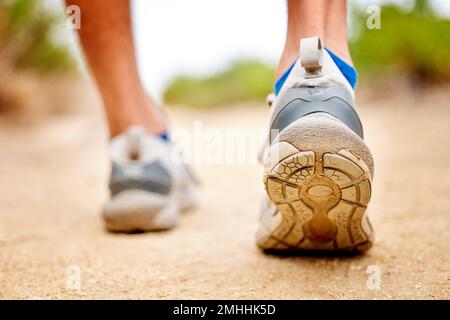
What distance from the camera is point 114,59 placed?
1.04m

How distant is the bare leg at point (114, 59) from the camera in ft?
3.28

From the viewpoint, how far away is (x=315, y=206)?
0.69m

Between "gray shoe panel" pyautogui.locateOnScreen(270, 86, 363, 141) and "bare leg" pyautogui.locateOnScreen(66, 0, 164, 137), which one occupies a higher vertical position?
"bare leg" pyautogui.locateOnScreen(66, 0, 164, 137)

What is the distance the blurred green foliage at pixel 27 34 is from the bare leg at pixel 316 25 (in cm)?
277

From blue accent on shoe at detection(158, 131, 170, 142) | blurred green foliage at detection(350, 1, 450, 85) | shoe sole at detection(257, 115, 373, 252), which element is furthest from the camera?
blurred green foliage at detection(350, 1, 450, 85)

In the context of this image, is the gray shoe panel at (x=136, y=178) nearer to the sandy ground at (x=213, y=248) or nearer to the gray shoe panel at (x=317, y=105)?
the sandy ground at (x=213, y=248)

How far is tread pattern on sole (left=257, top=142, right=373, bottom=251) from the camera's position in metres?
0.62

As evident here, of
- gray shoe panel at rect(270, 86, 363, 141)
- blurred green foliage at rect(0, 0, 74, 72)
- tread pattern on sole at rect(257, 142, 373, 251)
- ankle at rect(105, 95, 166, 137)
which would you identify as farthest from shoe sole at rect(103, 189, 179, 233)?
blurred green foliage at rect(0, 0, 74, 72)

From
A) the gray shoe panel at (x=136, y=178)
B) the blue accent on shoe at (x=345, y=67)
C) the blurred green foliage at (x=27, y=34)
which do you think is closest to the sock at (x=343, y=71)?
the blue accent on shoe at (x=345, y=67)

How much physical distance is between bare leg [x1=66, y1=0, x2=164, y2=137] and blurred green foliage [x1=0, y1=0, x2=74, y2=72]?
2.37 m

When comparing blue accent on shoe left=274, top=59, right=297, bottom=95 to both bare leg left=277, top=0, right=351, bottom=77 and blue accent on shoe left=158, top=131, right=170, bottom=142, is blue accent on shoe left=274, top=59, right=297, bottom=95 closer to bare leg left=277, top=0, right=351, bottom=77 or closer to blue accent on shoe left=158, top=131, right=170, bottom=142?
bare leg left=277, top=0, right=351, bottom=77

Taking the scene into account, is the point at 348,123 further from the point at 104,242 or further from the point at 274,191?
the point at 104,242
